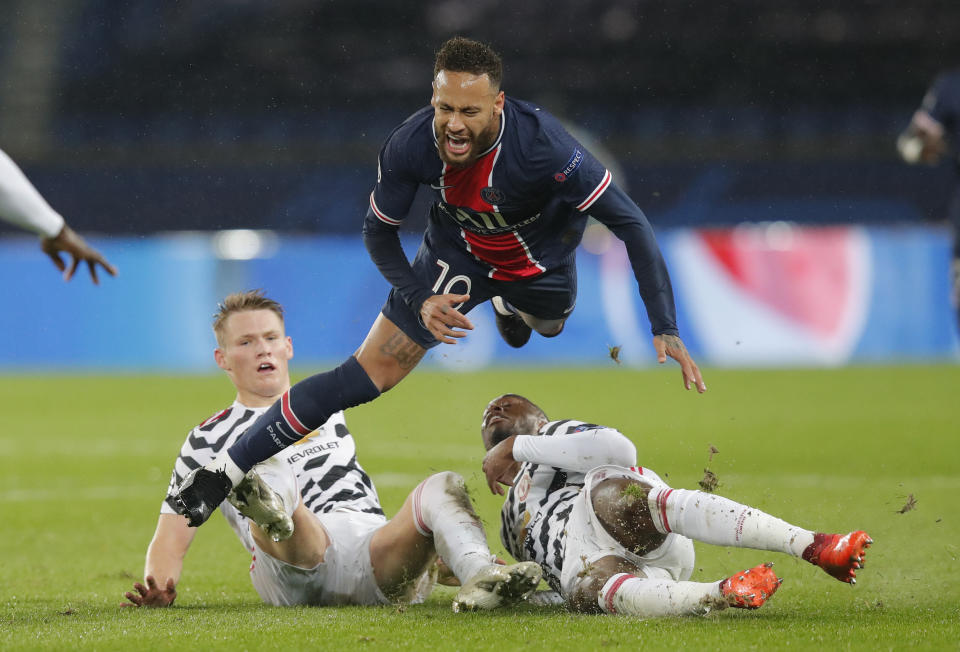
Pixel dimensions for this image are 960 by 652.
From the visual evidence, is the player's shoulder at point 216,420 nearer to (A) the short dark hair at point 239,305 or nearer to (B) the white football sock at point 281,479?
(A) the short dark hair at point 239,305

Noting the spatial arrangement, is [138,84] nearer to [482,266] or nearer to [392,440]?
[392,440]

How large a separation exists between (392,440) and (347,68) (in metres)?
14.5

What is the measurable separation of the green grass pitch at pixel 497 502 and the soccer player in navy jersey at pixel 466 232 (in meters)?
0.68

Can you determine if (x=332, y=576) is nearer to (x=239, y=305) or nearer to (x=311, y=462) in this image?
(x=311, y=462)

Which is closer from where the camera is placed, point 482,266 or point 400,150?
point 400,150

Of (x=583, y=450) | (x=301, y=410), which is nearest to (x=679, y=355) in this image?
(x=583, y=450)

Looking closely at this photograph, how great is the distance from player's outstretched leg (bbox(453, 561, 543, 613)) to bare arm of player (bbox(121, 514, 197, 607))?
1.08m

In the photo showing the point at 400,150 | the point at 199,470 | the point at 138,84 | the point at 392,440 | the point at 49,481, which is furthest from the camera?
the point at 138,84

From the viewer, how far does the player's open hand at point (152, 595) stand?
4.25 m

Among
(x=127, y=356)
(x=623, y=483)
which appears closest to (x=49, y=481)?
(x=623, y=483)

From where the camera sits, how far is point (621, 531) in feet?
12.5

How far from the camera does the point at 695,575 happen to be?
4844mm

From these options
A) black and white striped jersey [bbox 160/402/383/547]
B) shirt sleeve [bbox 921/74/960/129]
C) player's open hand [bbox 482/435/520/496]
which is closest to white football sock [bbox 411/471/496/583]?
player's open hand [bbox 482/435/520/496]

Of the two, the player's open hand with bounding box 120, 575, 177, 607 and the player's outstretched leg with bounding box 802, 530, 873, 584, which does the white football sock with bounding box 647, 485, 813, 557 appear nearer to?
the player's outstretched leg with bounding box 802, 530, 873, 584
